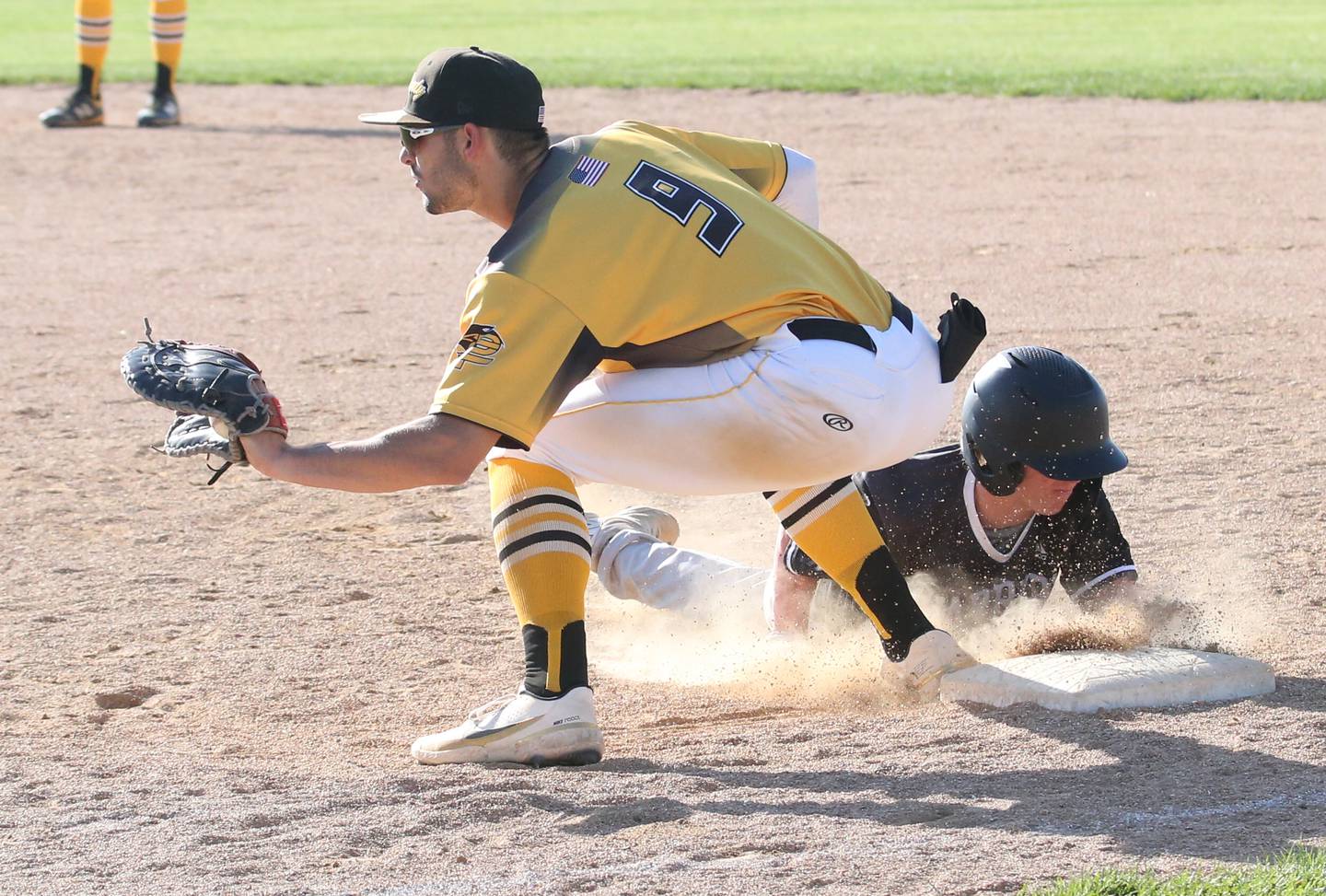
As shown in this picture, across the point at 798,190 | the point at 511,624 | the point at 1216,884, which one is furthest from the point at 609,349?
the point at 1216,884

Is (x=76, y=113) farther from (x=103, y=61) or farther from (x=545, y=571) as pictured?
(x=545, y=571)

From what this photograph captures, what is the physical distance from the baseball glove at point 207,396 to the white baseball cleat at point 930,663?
1318mm

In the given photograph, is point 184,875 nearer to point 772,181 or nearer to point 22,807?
point 22,807

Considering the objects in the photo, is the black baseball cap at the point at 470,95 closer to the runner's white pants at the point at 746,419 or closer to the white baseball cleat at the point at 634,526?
the runner's white pants at the point at 746,419

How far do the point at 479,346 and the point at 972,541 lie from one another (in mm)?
1308

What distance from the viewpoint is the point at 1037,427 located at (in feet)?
11.7

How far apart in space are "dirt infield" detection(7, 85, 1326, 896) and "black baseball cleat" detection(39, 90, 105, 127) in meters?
3.30

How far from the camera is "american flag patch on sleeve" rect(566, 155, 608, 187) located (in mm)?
3174

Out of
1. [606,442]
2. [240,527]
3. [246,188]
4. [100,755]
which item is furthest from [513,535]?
[246,188]

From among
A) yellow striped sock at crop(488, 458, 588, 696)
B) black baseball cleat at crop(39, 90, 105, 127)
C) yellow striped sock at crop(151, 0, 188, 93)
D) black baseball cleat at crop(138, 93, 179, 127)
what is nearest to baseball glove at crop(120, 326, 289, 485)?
yellow striped sock at crop(488, 458, 588, 696)

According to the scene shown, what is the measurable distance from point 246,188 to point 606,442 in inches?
297

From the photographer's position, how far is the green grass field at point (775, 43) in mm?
12875

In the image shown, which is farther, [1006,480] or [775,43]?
[775,43]

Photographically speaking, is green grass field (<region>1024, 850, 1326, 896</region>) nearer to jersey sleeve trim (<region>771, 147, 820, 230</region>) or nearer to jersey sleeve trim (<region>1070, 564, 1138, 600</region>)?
jersey sleeve trim (<region>1070, 564, 1138, 600</region>)
